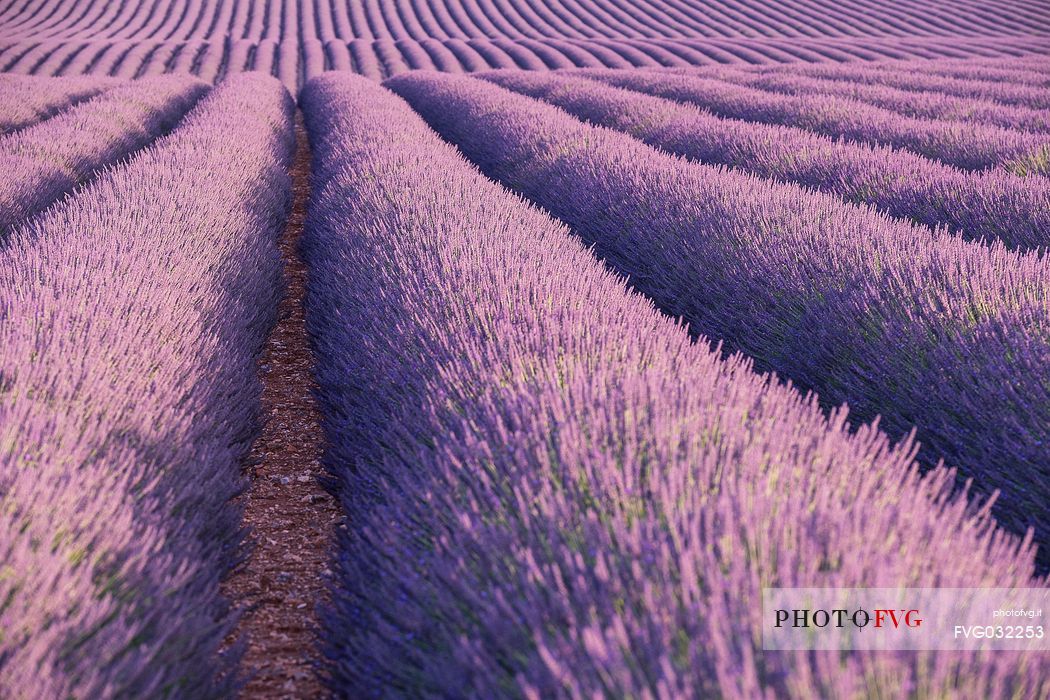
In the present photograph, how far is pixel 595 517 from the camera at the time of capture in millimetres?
1387

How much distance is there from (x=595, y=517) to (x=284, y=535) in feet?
4.56

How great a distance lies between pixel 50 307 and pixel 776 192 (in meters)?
3.55

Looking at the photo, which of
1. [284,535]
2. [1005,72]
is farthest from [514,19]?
[284,535]

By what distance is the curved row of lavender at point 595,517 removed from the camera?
111 centimetres

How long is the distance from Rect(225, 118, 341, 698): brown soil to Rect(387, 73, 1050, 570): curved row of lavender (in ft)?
6.00

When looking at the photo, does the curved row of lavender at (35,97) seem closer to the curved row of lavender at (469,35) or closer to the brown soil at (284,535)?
the brown soil at (284,535)

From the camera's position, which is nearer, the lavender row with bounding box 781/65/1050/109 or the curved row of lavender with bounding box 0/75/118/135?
the curved row of lavender with bounding box 0/75/118/135

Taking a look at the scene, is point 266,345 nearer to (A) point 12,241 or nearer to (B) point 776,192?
(A) point 12,241

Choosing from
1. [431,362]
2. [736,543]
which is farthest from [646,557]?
[431,362]

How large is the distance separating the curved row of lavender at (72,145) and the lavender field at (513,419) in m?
0.08

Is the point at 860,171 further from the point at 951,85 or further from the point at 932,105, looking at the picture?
the point at 951,85

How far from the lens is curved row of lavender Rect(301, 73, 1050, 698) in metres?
1.11

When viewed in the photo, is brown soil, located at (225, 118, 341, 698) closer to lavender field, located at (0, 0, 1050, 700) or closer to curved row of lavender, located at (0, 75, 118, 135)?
lavender field, located at (0, 0, 1050, 700)

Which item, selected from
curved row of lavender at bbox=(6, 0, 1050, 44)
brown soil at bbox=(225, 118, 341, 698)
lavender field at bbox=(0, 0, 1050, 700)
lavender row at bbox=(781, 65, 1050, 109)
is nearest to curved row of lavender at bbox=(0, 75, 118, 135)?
lavender field at bbox=(0, 0, 1050, 700)
